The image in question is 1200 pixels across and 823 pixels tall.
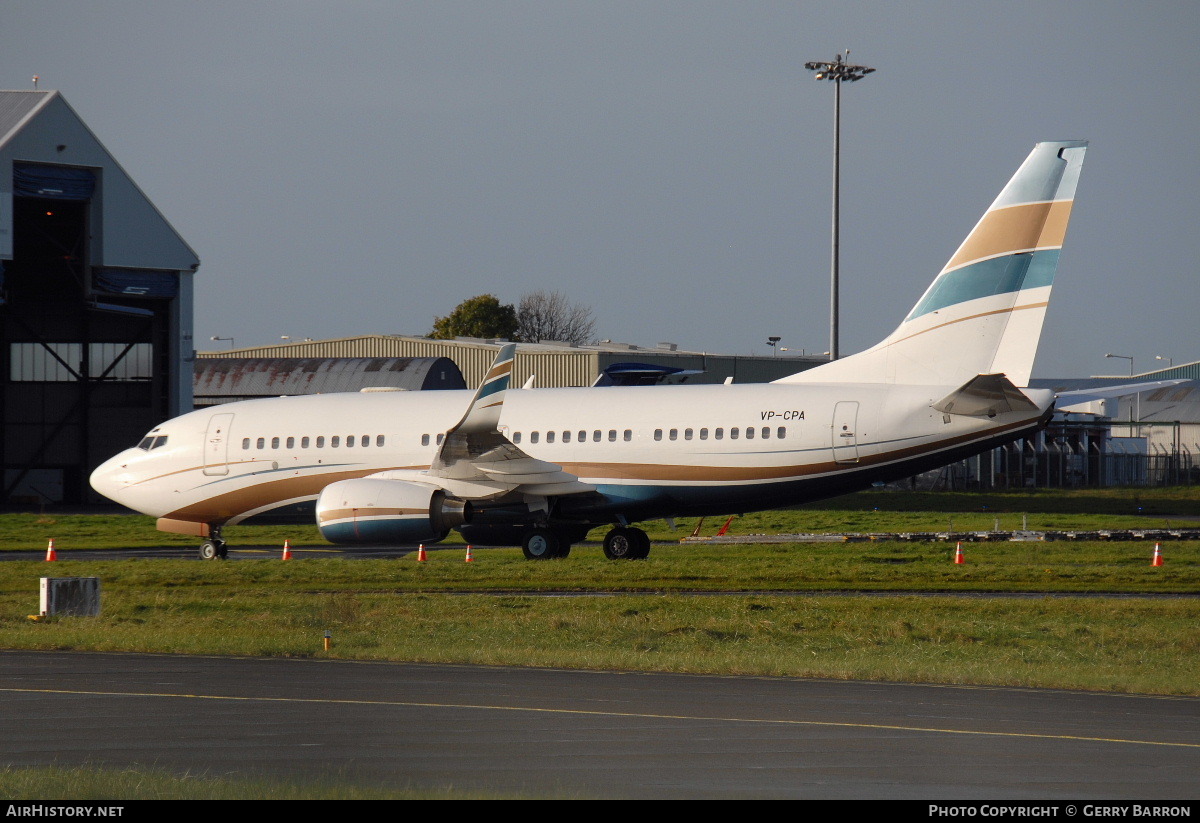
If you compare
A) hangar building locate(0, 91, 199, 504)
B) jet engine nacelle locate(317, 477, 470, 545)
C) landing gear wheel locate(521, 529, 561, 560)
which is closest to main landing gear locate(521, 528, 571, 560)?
landing gear wheel locate(521, 529, 561, 560)

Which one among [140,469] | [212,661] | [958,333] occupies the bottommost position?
[212,661]

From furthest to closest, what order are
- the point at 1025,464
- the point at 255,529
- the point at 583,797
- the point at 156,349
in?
the point at 1025,464
the point at 156,349
the point at 255,529
the point at 583,797

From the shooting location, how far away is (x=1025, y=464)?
64.2 meters

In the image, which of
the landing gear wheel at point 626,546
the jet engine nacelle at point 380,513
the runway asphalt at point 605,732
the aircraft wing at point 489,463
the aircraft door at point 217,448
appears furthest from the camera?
the aircraft door at point 217,448

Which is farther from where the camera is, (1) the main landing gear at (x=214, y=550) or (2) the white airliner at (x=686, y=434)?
(1) the main landing gear at (x=214, y=550)

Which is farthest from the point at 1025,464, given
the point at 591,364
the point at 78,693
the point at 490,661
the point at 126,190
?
the point at 78,693

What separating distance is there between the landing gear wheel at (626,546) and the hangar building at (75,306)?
72.8ft

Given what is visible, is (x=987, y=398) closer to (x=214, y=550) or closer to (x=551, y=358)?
(x=214, y=550)

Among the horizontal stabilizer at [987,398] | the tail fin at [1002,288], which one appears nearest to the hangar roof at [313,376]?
the tail fin at [1002,288]

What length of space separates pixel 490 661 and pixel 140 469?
57.9 ft

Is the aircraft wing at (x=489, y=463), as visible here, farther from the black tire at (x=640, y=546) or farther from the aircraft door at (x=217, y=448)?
the aircraft door at (x=217, y=448)

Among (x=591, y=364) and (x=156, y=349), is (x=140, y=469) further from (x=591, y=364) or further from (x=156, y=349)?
(x=591, y=364)

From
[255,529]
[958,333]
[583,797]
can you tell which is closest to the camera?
[583,797]

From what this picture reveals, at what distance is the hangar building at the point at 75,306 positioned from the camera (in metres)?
42.9
